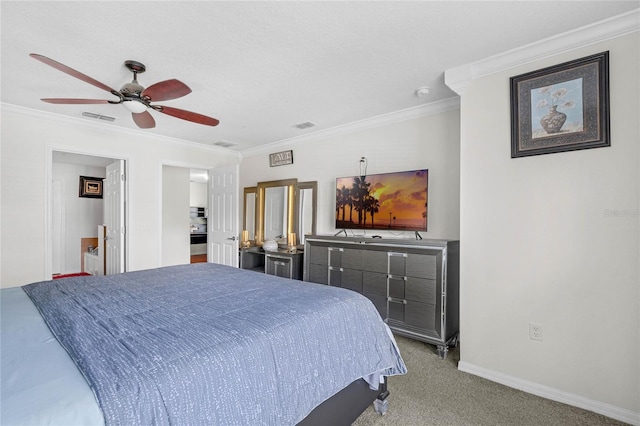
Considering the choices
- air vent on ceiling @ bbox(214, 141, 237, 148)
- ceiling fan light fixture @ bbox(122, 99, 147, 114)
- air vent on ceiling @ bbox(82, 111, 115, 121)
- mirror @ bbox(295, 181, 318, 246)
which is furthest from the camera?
air vent on ceiling @ bbox(214, 141, 237, 148)

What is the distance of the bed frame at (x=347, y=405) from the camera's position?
1.41 m

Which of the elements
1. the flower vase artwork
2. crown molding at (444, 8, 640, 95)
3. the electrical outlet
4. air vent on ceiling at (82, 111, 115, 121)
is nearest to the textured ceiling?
crown molding at (444, 8, 640, 95)

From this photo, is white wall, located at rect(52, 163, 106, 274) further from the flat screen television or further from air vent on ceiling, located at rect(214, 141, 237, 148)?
the flat screen television

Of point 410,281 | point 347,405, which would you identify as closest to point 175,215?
point 410,281

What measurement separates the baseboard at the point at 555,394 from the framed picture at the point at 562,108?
168cm

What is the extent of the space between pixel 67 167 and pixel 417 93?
23.2 feet

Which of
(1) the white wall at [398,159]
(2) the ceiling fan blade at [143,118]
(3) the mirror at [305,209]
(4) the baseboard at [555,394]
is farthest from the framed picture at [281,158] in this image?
(4) the baseboard at [555,394]

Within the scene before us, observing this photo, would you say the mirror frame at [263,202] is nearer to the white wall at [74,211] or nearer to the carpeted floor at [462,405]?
the carpeted floor at [462,405]

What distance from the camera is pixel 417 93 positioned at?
9.68 feet

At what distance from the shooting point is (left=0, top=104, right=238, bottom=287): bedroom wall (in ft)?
11.0

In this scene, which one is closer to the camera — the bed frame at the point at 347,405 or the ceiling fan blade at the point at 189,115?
the bed frame at the point at 347,405

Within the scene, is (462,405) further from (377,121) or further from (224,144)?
(224,144)

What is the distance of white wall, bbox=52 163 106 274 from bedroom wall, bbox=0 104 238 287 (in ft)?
10.4

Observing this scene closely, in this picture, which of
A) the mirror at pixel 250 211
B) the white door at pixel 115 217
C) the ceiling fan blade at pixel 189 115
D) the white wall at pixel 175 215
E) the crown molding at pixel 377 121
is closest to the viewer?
the ceiling fan blade at pixel 189 115
